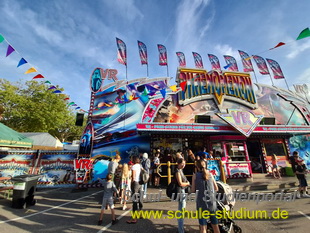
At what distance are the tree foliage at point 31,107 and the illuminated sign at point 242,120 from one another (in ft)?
63.7

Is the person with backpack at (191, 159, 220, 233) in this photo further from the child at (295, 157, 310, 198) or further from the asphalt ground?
the child at (295, 157, 310, 198)

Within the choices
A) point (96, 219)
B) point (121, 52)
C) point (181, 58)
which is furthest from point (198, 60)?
point (96, 219)

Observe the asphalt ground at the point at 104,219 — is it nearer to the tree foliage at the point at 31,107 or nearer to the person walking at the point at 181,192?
the person walking at the point at 181,192

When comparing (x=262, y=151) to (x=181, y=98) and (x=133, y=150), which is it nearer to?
(x=181, y=98)

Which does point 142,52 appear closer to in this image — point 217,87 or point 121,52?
point 121,52

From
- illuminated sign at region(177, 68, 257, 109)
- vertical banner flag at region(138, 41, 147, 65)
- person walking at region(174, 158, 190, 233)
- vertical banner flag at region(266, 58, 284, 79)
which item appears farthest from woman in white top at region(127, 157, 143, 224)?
vertical banner flag at region(266, 58, 284, 79)

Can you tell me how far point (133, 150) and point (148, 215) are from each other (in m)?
7.25

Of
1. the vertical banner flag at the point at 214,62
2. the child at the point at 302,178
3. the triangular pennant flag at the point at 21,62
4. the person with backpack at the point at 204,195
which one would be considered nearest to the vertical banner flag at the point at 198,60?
the vertical banner flag at the point at 214,62

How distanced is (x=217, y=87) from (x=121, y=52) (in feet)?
34.0

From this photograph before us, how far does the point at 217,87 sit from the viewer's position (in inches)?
624

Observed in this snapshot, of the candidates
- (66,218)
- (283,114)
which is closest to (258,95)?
(283,114)

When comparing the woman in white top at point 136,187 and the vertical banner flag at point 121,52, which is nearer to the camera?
the woman in white top at point 136,187

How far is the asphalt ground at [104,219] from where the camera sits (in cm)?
434

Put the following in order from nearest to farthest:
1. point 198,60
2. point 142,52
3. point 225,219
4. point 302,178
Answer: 1. point 225,219
2. point 302,178
3. point 142,52
4. point 198,60
